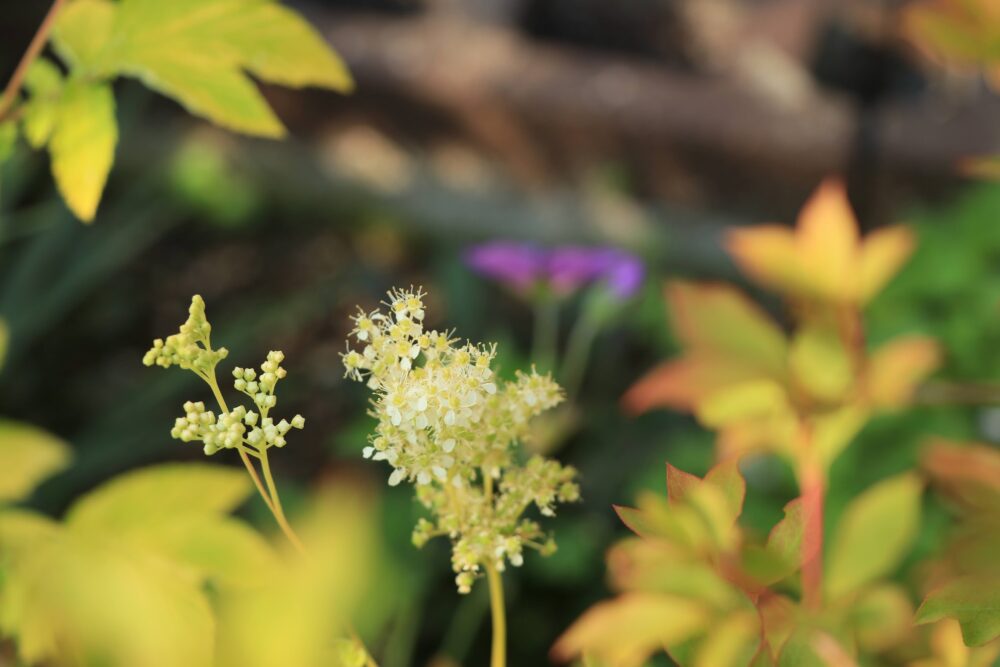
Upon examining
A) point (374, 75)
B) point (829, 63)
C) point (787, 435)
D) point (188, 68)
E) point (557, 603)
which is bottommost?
point (557, 603)

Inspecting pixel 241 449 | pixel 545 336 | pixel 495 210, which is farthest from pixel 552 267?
pixel 495 210

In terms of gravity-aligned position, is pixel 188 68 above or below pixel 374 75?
above

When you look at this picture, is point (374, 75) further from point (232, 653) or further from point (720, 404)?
Answer: point (232, 653)

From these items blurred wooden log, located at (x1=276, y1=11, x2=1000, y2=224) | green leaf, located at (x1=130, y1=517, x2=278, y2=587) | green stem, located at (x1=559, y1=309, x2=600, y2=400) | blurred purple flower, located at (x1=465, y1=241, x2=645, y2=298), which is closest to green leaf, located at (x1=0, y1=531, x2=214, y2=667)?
green leaf, located at (x1=130, y1=517, x2=278, y2=587)

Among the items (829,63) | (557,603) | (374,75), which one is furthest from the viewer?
(374,75)

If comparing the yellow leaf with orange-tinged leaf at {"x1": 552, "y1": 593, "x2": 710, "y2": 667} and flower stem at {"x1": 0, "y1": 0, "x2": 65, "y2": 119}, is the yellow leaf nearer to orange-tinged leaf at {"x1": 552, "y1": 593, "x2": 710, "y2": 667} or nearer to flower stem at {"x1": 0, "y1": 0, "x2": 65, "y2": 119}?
orange-tinged leaf at {"x1": 552, "y1": 593, "x2": 710, "y2": 667}

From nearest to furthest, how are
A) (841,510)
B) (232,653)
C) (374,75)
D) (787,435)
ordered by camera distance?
(232,653) → (787,435) → (841,510) → (374,75)

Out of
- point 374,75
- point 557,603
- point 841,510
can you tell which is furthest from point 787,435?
point 374,75

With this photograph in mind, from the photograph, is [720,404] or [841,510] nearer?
[720,404]
